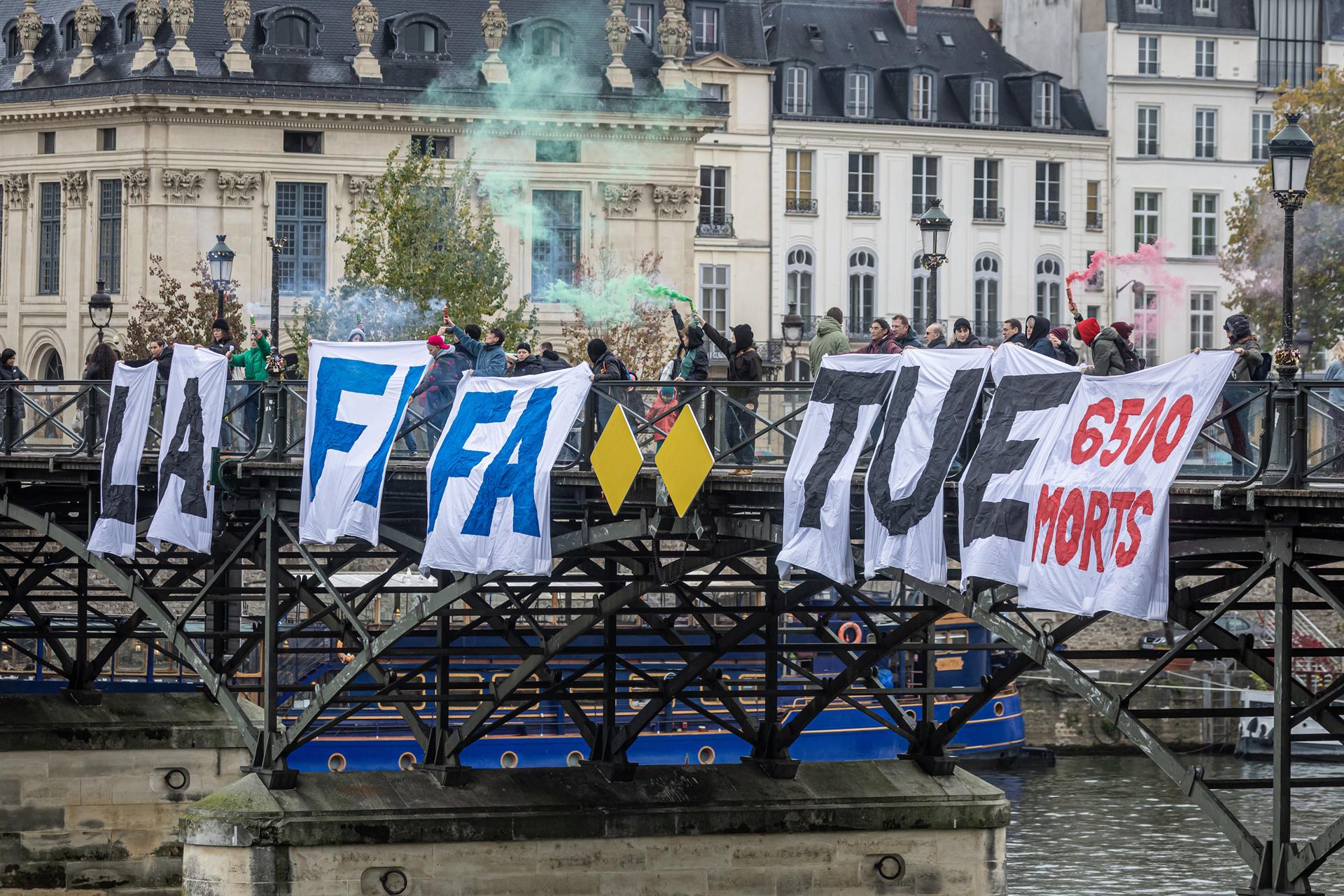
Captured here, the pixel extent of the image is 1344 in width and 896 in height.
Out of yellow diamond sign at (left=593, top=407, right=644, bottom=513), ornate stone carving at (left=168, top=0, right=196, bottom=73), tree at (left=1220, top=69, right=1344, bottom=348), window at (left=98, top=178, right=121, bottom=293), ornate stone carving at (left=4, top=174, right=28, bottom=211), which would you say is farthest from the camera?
ornate stone carving at (left=4, top=174, right=28, bottom=211)

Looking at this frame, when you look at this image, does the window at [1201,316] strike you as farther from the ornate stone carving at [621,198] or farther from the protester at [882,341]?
the protester at [882,341]

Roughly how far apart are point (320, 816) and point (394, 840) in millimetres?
852

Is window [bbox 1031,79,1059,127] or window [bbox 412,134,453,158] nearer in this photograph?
window [bbox 412,134,453,158]

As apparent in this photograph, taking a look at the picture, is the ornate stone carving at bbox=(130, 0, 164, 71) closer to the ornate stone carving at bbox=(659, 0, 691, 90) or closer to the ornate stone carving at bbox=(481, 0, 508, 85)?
the ornate stone carving at bbox=(481, 0, 508, 85)

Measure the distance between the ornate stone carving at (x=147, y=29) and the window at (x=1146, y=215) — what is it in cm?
3527

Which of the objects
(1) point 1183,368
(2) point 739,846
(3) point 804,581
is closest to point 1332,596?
(1) point 1183,368

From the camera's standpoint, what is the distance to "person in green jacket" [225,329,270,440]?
3112cm

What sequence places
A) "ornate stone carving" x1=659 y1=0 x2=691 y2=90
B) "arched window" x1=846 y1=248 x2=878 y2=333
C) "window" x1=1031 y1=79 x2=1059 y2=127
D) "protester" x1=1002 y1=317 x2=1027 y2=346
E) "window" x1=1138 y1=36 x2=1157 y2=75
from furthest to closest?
"window" x1=1138 y1=36 x2=1157 y2=75, "window" x1=1031 y1=79 x2=1059 y2=127, "arched window" x1=846 y1=248 x2=878 y2=333, "ornate stone carving" x1=659 y1=0 x2=691 y2=90, "protester" x1=1002 y1=317 x2=1027 y2=346

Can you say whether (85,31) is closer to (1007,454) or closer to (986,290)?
(986,290)

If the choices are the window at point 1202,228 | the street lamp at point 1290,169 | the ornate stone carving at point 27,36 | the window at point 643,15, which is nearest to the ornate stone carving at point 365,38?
the ornate stone carving at point 27,36

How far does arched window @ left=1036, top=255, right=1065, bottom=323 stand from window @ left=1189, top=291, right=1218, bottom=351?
4.45m

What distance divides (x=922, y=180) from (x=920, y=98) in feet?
8.70

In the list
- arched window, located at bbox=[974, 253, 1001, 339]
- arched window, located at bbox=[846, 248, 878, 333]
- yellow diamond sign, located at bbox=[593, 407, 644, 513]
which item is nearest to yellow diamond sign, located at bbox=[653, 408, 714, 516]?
yellow diamond sign, located at bbox=[593, 407, 644, 513]

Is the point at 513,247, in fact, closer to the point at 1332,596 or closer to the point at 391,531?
the point at 391,531
